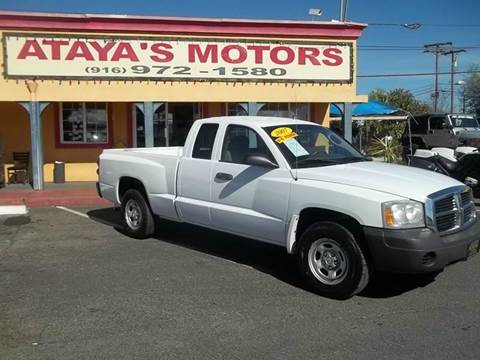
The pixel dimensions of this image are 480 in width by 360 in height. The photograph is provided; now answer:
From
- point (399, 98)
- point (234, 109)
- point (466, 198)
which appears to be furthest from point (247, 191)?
point (399, 98)

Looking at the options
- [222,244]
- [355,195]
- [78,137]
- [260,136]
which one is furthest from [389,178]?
[78,137]

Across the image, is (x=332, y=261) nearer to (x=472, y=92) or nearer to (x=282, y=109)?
(x=282, y=109)

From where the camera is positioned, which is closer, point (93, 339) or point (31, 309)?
point (93, 339)

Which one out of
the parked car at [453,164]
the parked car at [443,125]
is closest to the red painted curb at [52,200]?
the parked car at [453,164]

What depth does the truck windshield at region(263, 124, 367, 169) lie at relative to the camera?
21.1 feet

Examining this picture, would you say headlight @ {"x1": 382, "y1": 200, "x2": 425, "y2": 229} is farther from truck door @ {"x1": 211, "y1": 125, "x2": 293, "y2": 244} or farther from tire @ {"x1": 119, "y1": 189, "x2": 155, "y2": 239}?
tire @ {"x1": 119, "y1": 189, "x2": 155, "y2": 239}

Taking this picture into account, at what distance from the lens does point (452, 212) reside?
5.64 m

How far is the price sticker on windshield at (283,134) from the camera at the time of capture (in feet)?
21.7

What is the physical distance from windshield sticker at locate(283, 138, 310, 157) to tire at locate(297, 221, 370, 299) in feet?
3.16

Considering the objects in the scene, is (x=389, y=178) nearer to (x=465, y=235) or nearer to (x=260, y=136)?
(x=465, y=235)

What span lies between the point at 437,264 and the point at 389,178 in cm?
95

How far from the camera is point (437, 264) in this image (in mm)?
5332

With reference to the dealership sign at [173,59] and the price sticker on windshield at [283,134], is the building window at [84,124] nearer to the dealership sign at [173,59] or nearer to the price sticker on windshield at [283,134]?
the dealership sign at [173,59]

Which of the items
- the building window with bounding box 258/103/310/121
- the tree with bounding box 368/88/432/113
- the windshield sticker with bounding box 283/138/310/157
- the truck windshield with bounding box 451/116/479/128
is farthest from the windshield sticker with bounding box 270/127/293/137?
the tree with bounding box 368/88/432/113
